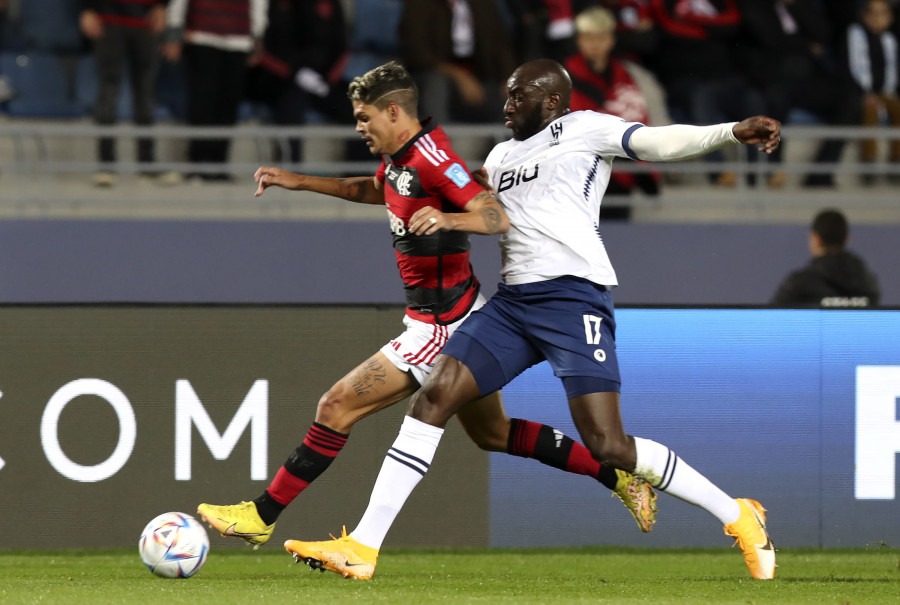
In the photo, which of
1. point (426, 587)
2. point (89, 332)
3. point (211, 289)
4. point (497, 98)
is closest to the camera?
point (426, 587)

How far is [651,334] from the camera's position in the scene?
6.88 meters

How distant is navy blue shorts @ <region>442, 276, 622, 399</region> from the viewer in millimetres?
5164

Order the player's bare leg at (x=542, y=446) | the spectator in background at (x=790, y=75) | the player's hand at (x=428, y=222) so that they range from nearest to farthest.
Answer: the player's hand at (x=428, y=222) < the player's bare leg at (x=542, y=446) < the spectator in background at (x=790, y=75)

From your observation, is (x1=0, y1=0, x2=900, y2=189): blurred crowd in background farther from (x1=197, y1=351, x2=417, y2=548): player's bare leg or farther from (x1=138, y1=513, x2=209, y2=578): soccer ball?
(x1=138, y1=513, x2=209, y2=578): soccer ball

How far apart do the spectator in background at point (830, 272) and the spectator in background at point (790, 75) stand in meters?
2.09

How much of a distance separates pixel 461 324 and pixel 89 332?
7.27 feet

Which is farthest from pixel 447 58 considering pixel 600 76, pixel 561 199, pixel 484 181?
Answer: pixel 561 199

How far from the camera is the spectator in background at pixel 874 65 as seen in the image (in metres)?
10.9

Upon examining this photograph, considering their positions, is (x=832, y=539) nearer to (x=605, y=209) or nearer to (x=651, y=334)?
(x=651, y=334)

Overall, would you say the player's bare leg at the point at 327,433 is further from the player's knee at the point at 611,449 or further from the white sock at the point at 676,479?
the white sock at the point at 676,479

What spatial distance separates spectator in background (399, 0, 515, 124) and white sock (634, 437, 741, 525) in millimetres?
5174

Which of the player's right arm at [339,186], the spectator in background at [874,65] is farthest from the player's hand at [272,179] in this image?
the spectator in background at [874,65]

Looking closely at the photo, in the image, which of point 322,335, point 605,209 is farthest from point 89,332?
point 605,209

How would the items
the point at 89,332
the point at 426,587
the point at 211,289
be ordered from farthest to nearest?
the point at 211,289
the point at 89,332
the point at 426,587
